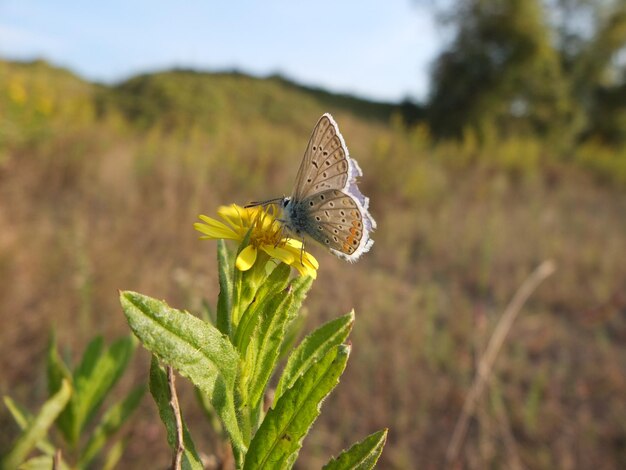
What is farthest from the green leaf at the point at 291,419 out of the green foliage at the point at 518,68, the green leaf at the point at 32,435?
the green foliage at the point at 518,68

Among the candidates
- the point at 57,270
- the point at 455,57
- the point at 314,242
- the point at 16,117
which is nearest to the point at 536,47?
the point at 455,57

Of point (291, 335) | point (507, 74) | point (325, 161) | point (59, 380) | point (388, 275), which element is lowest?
point (388, 275)

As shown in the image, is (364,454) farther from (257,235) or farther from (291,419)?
(257,235)

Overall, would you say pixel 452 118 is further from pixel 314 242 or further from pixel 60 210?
pixel 314 242

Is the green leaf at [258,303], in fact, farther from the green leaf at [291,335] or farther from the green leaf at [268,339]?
the green leaf at [291,335]

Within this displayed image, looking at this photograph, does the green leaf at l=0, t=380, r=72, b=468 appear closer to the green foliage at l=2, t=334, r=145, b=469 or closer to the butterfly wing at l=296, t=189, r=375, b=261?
the green foliage at l=2, t=334, r=145, b=469

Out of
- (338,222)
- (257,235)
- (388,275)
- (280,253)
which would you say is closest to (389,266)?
(388,275)
